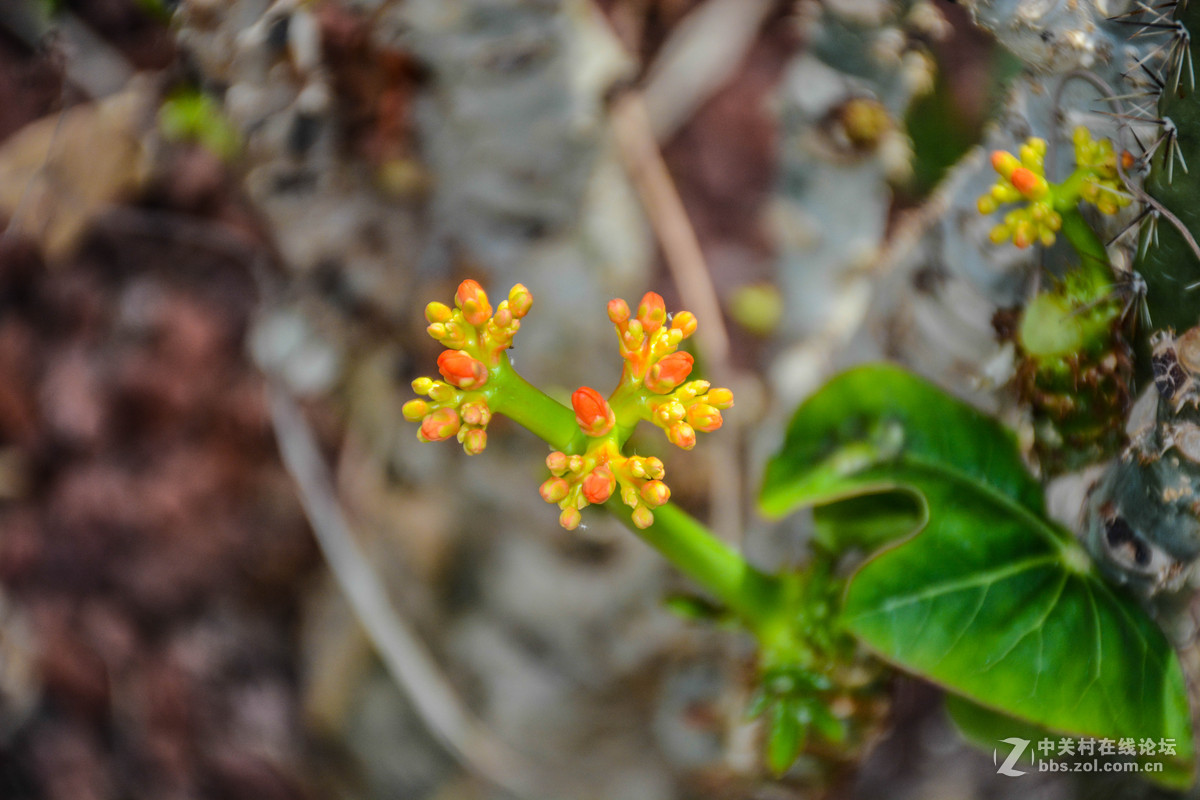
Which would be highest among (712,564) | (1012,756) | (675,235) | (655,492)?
(655,492)

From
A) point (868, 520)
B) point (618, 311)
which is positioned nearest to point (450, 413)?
point (618, 311)

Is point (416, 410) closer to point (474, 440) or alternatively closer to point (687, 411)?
point (474, 440)

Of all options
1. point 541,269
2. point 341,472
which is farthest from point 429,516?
point 541,269

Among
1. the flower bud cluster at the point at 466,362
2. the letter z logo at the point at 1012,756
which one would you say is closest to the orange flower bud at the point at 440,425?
the flower bud cluster at the point at 466,362

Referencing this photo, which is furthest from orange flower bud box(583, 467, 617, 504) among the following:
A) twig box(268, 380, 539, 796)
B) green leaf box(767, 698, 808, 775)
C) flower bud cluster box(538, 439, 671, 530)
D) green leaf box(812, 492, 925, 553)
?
twig box(268, 380, 539, 796)

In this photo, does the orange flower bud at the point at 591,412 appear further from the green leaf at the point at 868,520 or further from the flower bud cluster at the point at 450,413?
the green leaf at the point at 868,520

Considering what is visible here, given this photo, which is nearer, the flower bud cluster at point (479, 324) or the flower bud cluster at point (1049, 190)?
the flower bud cluster at point (479, 324)
